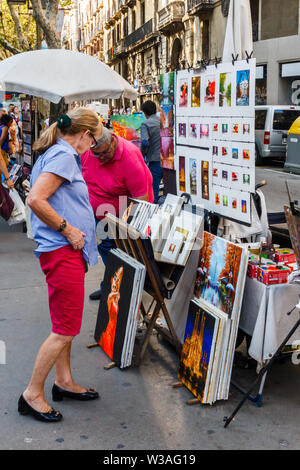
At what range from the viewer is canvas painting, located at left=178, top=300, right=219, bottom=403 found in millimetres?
3643

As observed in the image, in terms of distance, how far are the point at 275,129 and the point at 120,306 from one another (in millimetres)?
15484

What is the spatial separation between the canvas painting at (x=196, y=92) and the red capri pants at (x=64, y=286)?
5.64ft

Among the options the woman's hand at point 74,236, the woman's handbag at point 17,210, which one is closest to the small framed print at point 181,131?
the woman's hand at point 74,236

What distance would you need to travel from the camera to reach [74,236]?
335 centimetres

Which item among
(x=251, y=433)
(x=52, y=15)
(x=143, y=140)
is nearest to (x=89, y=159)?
(x=251, y=433)

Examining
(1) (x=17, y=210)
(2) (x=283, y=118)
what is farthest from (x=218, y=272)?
(2) (x=283, y=118)

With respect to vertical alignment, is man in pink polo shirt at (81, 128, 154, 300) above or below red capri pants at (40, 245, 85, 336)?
above

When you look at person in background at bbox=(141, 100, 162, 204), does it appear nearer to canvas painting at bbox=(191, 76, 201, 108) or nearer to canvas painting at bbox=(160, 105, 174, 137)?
canvas painting at bbox=(160, 105, 174, 137)

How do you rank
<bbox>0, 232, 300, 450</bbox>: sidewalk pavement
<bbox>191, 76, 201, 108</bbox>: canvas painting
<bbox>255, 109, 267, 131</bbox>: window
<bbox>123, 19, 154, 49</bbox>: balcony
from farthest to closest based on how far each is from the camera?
<bbox>123, 19, 154, 49</bbox>: balcony → <bbox>255, 109, 267, 131</bbox>: window → <bbox>191, 76, 201, 108</bbox>: canvas painting → <bbox>0, 232, 300, 450</bbox>: sidewalk pavement

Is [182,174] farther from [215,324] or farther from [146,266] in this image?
[215,324]

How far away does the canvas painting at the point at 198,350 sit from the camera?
364cm

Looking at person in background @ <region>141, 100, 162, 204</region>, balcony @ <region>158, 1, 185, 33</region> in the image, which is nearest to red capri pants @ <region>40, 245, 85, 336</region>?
person in background @ <region>141, 100, 162, 204</region>

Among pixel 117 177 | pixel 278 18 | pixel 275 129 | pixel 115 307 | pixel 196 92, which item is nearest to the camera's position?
pixel 115 307

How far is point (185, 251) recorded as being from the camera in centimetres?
385
